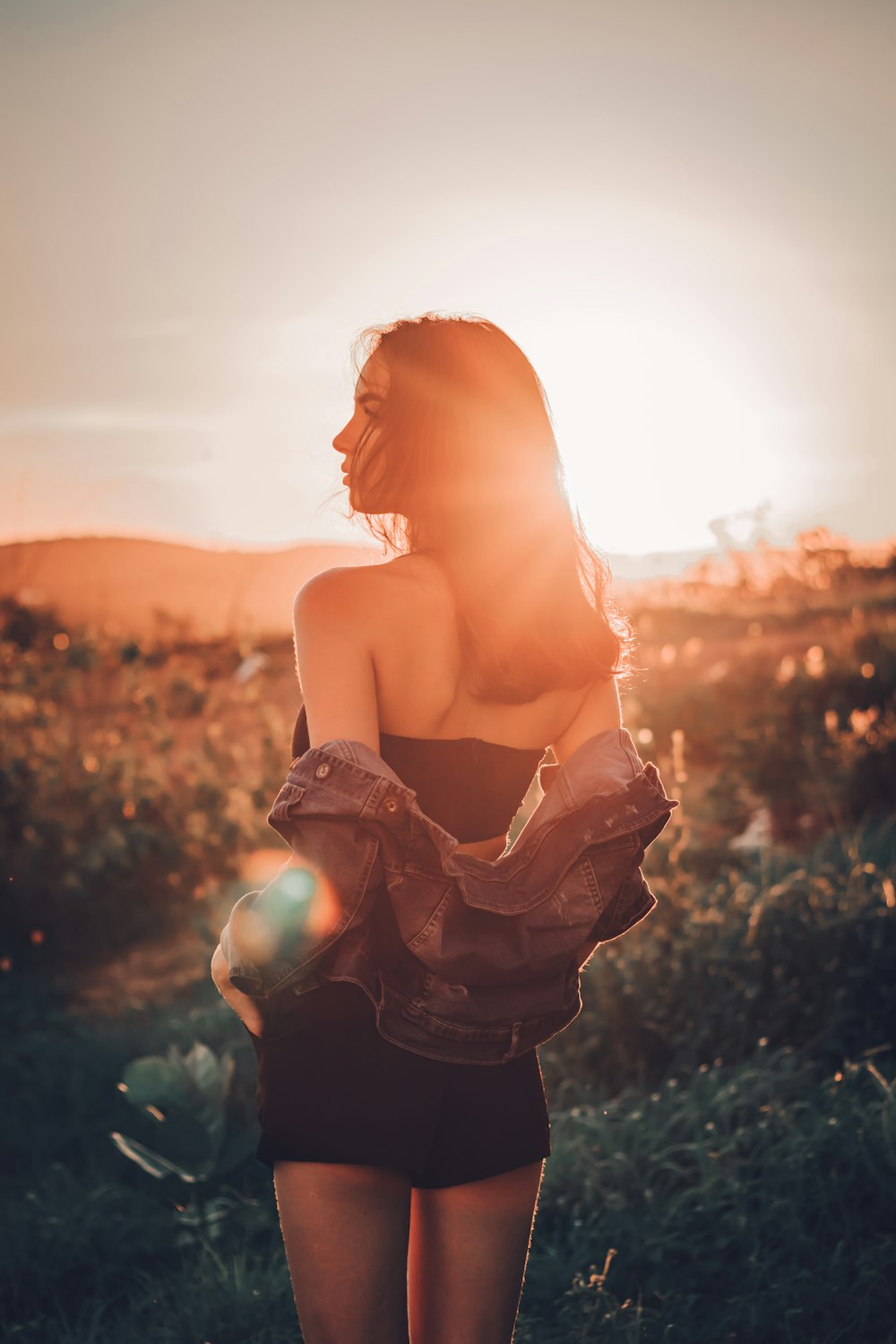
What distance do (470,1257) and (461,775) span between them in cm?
80

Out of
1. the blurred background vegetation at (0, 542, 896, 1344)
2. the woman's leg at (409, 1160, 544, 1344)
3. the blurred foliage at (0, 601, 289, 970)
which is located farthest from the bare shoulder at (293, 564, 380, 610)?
the blurred foliage at (0, 601, 289, 970)

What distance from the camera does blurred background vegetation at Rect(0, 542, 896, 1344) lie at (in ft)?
9.93

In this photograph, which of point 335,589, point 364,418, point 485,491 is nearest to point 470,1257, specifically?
point 335,589

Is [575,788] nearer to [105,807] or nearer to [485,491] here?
[485,491]

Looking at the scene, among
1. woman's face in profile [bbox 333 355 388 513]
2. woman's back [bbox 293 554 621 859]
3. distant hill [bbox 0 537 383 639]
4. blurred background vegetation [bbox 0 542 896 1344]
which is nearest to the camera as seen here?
woman's back [bbox 293 554 621 859]

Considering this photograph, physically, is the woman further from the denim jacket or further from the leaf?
the leaf

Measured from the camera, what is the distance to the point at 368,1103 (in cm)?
166

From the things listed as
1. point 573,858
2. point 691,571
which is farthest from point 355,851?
point 691,571

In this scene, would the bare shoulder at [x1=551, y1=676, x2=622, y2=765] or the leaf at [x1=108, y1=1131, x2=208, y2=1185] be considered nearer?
the bare shoulder at [x1=551, y1=676, x2=622, y2=765]

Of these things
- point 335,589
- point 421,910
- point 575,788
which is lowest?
point 421,910

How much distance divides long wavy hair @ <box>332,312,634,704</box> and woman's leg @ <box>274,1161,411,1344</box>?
32.0 inches

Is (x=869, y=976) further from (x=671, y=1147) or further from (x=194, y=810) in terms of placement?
(x=194, y=810)

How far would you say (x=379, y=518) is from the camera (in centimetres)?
220

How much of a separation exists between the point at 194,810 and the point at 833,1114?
415 cm
